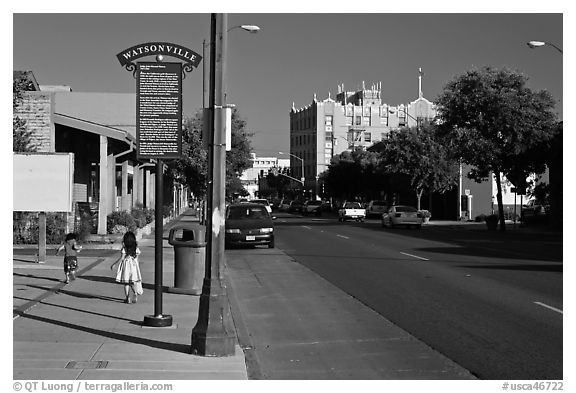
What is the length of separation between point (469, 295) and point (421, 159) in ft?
123

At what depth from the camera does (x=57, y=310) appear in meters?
11.2

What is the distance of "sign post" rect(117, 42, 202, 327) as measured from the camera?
9.63 metres

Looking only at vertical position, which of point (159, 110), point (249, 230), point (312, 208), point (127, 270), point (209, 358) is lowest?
point (209, 358)

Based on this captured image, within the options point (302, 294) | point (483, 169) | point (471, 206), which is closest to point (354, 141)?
point (471, 206)

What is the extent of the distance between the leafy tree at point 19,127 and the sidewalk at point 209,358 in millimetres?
7410

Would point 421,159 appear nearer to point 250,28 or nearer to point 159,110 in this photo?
point 250,28

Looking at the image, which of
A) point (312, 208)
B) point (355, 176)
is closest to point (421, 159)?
point (312, 208)

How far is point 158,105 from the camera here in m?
9.69

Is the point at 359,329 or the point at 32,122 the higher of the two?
the point at 32,122

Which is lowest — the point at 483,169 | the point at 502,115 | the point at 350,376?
the point at 350,376

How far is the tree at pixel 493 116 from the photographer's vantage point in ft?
115

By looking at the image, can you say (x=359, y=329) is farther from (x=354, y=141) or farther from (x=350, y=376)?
(x=354, y=141)

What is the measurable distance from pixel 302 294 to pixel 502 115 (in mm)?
24088

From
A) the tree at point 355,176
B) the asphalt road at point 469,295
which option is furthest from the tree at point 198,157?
the tree at point 355,176
